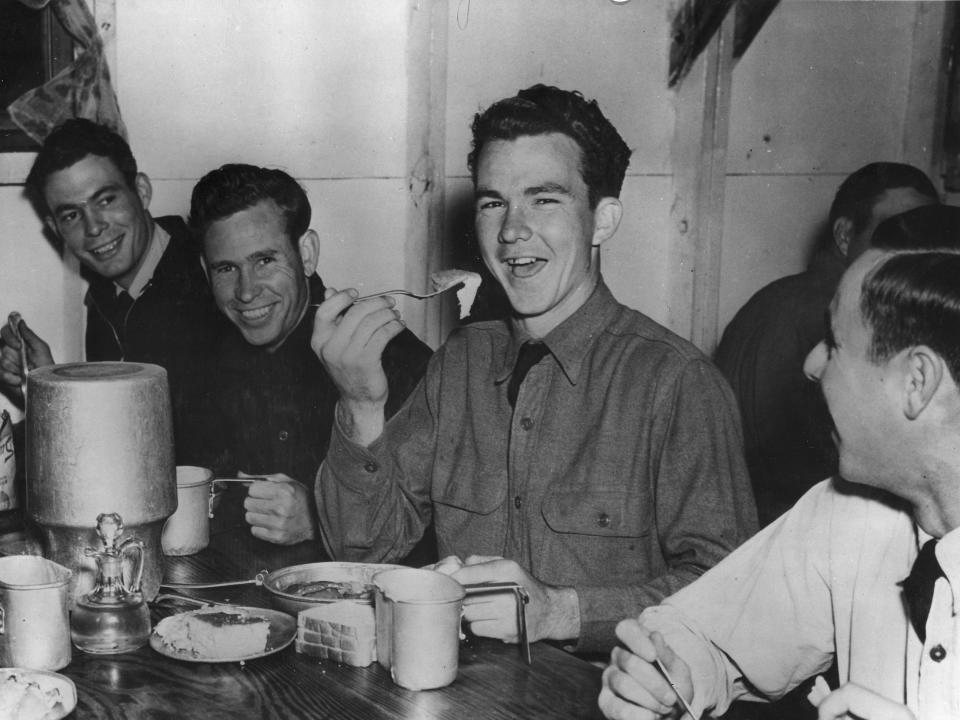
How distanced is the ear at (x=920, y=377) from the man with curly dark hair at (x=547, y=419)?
0.61 metres

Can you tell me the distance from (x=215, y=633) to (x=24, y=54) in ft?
7.11

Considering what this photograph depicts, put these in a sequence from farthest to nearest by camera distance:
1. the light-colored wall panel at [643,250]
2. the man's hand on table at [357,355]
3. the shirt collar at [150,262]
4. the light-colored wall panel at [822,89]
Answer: the light-colored wall panel at [822,89], the light-colored wall panel at [643,250], the shirt collar at [150,262], the man's hand on table at [357,355]

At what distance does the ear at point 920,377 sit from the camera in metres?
1.30

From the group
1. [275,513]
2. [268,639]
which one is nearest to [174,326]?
[275,513]

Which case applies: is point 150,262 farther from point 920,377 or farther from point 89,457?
point 920,377

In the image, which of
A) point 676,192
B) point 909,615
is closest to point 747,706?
point 909,615

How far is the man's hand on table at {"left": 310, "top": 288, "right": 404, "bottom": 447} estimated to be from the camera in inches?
82.3

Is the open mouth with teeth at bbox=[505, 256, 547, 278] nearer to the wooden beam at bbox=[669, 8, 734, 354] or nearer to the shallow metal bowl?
the shallow metal bowl

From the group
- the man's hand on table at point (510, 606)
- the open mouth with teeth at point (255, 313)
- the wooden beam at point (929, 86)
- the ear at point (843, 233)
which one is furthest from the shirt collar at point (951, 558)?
the wooden beam at point (929, 86)

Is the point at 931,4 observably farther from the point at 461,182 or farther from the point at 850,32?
the point at 461,182

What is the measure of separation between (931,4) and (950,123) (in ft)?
1.69

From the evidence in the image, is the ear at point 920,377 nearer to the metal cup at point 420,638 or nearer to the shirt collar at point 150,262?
the metal cup at point 420,638

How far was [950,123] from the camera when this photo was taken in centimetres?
445

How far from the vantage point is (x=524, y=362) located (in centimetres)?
222
